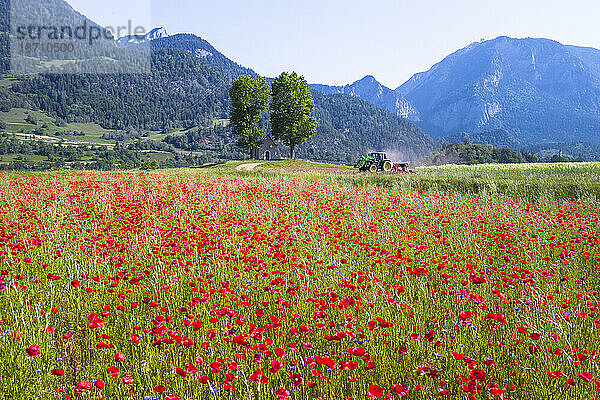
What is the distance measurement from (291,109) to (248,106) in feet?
24.2

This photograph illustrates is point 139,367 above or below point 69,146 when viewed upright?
below

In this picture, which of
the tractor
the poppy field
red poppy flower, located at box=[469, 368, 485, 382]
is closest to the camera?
red poppy flower, located at box=[469, 368, 485, 382]

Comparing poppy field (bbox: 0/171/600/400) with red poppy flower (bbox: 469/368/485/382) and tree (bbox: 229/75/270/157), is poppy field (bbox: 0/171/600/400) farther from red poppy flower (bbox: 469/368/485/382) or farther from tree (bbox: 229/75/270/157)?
tree (bbox: 229/75/270/157)

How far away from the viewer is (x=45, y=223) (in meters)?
7.35

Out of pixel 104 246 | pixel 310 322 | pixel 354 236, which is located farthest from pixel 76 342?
pixel 354 236

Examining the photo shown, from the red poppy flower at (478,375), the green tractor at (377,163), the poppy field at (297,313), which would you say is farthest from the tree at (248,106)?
the red poppy flower at (478,375)

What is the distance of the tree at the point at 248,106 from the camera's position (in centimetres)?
5784

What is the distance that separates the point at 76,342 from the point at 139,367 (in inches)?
32.1

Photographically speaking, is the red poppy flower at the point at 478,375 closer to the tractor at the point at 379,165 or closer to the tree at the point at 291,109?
the tractor at the point at 379,165

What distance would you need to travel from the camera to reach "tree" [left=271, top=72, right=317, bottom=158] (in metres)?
57.7

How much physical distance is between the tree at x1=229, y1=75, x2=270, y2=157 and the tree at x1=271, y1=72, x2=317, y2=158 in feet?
7.56

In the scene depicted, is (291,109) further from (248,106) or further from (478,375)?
(478,375)

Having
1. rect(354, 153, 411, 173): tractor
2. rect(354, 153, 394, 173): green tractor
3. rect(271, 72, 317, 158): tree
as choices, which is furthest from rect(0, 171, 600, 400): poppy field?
rect(271, 72, 317, 158): tree

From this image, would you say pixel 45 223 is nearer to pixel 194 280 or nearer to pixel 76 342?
pixel 194 280
